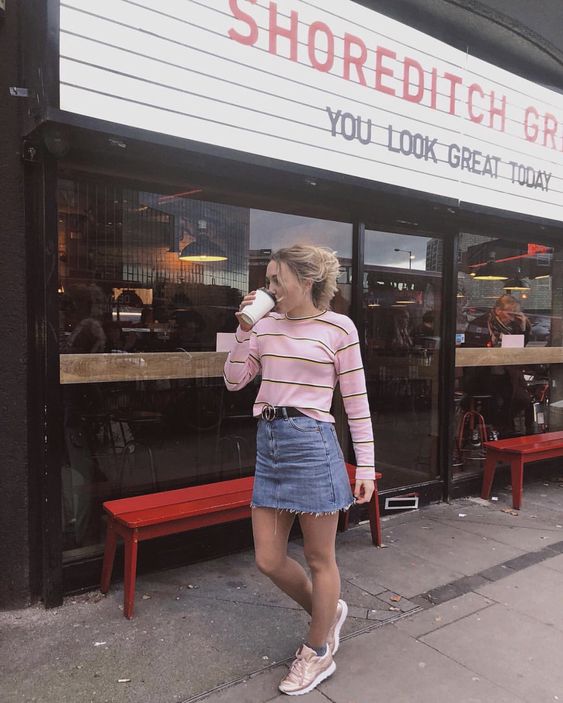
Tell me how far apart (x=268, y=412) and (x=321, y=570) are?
28.8 inches

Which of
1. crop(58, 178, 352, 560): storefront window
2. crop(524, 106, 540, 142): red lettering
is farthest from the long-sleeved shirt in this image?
crop(524, 106, 540, 142): red lettering

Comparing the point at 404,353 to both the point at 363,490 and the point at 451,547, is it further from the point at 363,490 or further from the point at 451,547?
the point at 363,490

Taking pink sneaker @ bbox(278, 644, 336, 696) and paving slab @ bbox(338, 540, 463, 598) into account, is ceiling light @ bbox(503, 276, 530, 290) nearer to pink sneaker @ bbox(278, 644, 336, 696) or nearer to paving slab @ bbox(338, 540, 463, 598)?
paving slab @ bbox(338, 540, 463, 598)

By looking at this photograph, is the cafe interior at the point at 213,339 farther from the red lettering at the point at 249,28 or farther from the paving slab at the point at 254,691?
the paving slab at the point at 254,691

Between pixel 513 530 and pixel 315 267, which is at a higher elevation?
pixel 315 267

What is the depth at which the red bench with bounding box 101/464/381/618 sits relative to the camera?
306cm

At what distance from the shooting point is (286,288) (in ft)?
8.09

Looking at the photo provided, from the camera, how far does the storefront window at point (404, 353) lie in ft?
16.4

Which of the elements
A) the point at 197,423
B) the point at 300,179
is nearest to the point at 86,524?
the point at 197,423

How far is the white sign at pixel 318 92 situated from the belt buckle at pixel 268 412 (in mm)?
1651

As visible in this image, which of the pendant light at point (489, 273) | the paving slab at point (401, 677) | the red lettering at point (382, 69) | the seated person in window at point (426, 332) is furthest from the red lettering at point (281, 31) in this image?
the paving slab at point (401, 677)

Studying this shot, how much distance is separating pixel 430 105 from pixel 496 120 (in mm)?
927

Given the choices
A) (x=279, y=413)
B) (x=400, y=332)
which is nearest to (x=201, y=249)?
(x=279, y=413)

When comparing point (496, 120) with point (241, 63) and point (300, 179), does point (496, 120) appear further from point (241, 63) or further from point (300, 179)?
point (241, 63)
